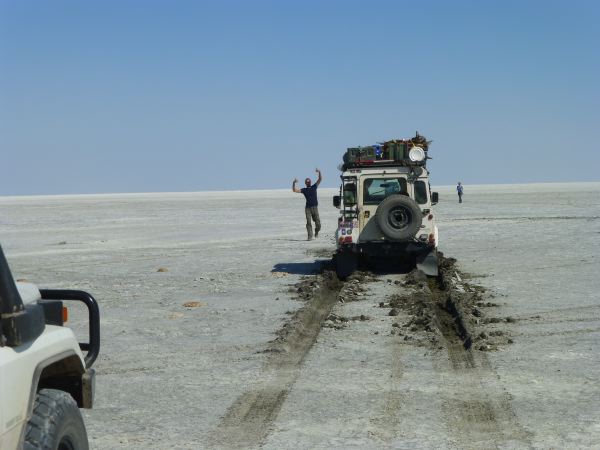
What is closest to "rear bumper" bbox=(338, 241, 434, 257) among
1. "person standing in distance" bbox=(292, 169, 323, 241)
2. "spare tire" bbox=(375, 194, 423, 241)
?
"spare tire" bbox=(375, 194, 423, 241)

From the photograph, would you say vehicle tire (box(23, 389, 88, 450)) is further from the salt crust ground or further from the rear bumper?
the rear bumper

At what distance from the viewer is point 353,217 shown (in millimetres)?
17609

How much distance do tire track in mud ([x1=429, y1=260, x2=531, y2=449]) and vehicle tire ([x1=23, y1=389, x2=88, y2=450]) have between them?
3.02 metres

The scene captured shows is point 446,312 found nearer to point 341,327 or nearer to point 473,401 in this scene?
point 341,327

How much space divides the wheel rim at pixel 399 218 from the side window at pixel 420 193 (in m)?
0.81

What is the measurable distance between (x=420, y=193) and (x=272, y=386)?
9.97 metres

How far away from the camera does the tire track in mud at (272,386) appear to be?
6797 mm

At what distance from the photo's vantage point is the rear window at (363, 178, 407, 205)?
17734 millimetres

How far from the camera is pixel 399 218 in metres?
17.0

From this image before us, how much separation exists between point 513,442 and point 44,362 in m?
3.68

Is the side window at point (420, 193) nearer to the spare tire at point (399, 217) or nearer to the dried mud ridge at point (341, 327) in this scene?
the spare tire at point (399, 217)

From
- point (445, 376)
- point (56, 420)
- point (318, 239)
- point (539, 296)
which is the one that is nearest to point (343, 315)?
point (539, 296)

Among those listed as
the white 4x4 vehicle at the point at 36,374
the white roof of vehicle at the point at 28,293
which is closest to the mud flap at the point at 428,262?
the white 4x4 vehicle at the point at 36,374

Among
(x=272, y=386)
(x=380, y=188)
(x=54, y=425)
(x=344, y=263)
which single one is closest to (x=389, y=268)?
(x=344, y=263)
